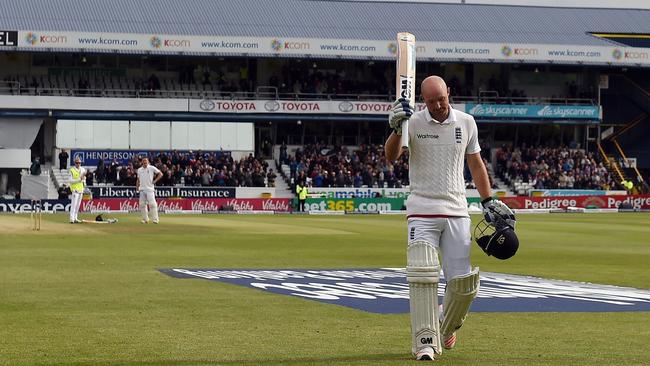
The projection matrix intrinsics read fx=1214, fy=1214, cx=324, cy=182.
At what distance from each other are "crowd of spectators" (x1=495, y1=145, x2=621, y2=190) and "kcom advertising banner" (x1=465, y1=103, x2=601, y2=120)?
2129mm

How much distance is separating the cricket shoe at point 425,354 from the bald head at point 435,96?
1.80 m

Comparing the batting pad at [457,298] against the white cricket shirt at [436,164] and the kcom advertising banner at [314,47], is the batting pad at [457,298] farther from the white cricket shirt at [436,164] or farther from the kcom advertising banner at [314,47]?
the kcom advertising banner at [314,47]

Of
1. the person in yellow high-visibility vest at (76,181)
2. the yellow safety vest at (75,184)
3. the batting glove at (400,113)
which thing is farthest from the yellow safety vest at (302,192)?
the batting glove at (400,113)

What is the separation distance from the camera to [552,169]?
2694 inches

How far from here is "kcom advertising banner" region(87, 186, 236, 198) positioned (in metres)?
56.8

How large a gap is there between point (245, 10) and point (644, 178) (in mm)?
27077

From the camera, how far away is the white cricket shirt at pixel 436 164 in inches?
364

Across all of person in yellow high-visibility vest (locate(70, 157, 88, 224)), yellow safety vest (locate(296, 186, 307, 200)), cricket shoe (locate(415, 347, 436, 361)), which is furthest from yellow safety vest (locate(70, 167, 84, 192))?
cricket shoe (locate(415, 347, 436, 361))

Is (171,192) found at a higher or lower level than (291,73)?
lower

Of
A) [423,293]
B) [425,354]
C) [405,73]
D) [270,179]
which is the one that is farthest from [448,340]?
[270,179]

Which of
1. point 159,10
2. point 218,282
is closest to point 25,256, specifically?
point 218,282

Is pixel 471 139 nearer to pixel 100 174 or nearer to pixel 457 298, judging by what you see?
pixel 457 298

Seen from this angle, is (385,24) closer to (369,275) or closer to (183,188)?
(183,188)

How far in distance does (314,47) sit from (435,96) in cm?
6071
